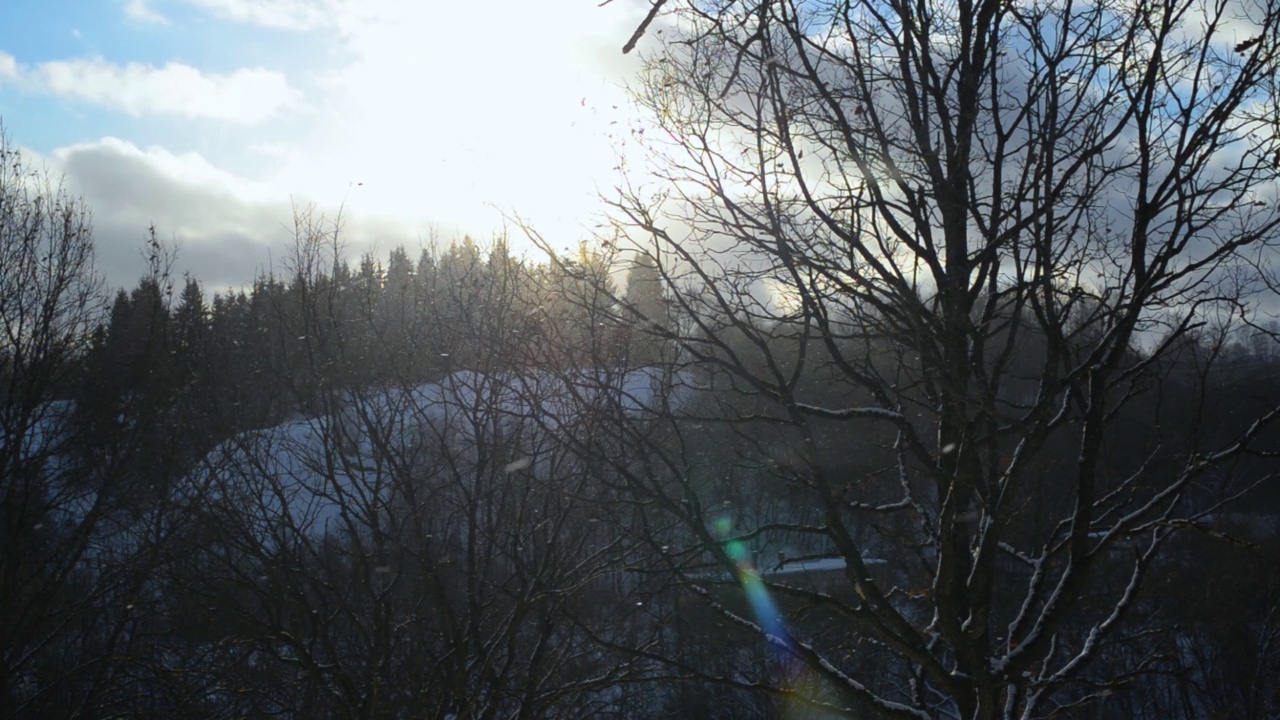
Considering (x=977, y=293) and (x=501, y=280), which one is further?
(x=501, y=280)

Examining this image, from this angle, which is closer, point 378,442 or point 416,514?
point 416,514

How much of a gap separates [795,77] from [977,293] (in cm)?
136

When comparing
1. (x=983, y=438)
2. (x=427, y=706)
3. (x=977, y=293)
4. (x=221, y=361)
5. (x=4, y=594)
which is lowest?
(x=427, y=706)

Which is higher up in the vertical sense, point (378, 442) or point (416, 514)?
point (378, 442)

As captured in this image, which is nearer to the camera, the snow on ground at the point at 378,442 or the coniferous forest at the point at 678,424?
the coniferous forest at the point at 678,424

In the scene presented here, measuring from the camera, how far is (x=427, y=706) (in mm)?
6754

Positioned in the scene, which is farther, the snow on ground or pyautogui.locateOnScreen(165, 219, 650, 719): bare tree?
the snow on ground

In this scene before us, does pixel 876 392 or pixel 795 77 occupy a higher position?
pixel 795 77

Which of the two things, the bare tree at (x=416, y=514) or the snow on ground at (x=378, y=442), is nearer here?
the bare tree at (x=416, y=514)

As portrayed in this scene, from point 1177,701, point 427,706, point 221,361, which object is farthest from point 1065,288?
point 1177,701

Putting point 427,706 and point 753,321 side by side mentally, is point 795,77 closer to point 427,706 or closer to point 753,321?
point 753,321

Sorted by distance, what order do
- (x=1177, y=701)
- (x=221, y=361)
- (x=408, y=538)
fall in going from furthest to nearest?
(x=1177, y=701)
(x=221, y=361)
(x=408, y=538)

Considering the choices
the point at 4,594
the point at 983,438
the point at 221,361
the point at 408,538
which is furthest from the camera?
the point at 4,594

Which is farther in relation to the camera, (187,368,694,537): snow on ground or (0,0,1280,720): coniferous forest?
(187,368,694,537): snow on ground
